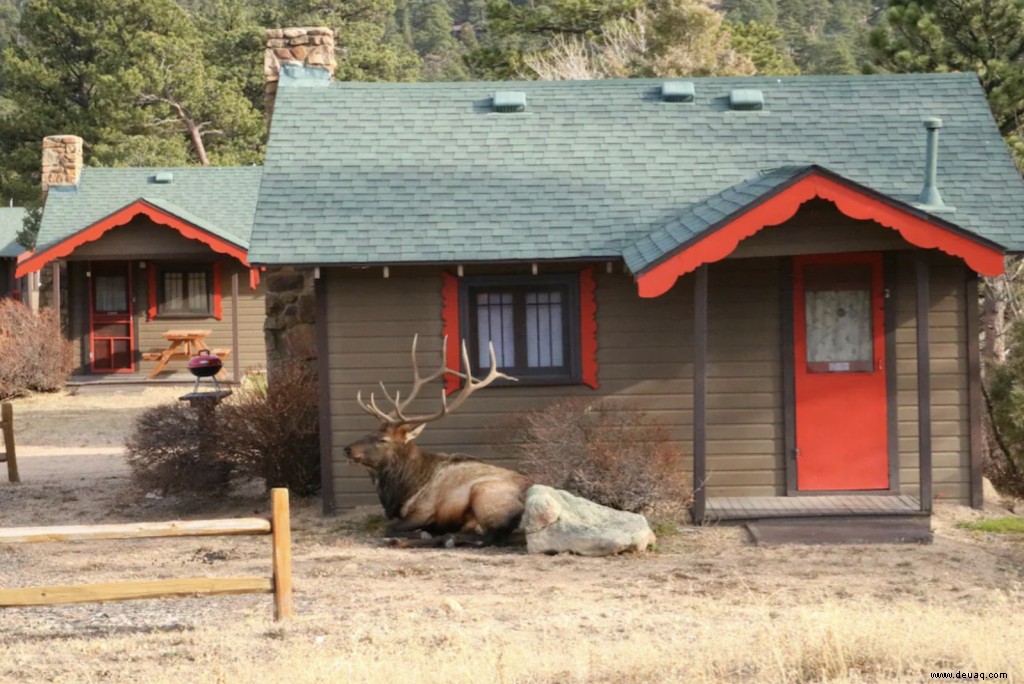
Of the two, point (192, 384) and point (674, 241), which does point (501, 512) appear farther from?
point (192, 384)

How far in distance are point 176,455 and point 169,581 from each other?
5687 mm

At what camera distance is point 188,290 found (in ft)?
94.5

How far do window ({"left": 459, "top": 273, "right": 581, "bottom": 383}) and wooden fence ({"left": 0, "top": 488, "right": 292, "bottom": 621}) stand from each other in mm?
4982

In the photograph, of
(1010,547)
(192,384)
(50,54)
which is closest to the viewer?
(1010,547)

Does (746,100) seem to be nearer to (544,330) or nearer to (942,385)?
(544,330)

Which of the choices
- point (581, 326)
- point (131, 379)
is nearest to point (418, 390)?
point (581, 326)

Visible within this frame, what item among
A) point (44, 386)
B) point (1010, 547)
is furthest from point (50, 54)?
point (1010, 547)

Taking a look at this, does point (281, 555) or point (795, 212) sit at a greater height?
point (795, 212)

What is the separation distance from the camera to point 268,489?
1480 centimetres

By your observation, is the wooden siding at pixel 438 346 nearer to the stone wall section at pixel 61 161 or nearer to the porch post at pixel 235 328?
the porch post at pixel 235 328

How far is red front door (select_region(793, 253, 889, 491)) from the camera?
13531 millimetres

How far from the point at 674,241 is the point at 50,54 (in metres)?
36.9

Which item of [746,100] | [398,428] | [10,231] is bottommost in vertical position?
[398,428]

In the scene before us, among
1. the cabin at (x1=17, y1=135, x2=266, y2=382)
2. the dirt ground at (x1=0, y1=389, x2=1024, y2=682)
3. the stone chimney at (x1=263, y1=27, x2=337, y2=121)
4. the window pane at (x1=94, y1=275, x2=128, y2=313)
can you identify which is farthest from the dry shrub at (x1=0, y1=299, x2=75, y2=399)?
the dirt ground at (x1=0, y1=389, x2=1024, y2=682)
